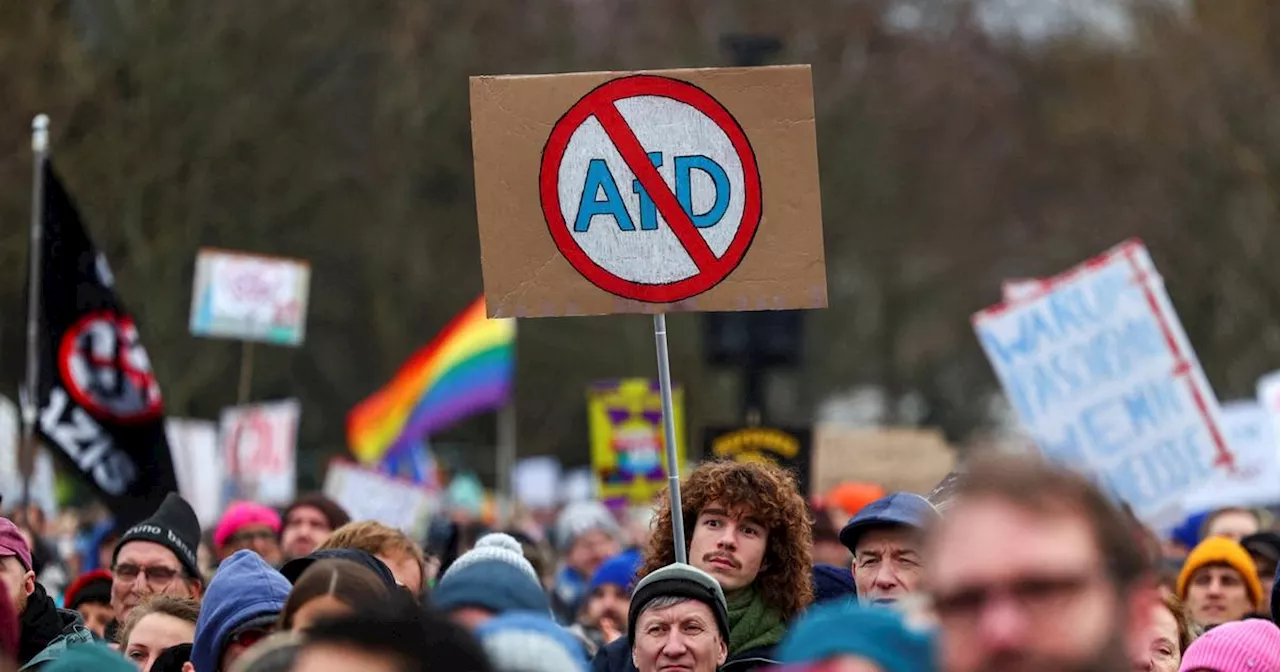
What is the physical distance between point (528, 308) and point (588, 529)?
7660mm

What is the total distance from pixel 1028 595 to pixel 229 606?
2346mm

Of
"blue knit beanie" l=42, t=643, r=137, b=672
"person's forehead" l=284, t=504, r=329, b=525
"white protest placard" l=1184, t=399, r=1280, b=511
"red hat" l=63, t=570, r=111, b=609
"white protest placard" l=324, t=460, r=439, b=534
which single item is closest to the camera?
"blue knit beanie" l=42, t=643, r=137, b=672

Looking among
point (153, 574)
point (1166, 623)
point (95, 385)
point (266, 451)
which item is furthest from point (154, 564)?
point (266, 451)

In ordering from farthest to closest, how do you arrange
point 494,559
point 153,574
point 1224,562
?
point 1224,562, point 153,574, point 494,559

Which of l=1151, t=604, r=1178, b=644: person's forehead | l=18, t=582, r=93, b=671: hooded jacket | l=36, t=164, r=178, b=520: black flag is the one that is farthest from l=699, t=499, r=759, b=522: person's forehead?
l=36, t=164, r=178, b=520: black flag

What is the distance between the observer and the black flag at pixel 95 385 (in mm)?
9312

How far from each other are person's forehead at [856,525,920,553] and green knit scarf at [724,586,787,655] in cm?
29

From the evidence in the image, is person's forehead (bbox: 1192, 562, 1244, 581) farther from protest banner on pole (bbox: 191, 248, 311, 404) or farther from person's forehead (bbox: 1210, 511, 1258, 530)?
protest banner on pole (bbox: 191, 248, 311, 404)

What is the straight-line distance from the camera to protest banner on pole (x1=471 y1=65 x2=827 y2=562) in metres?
5.70

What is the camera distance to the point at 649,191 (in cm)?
570

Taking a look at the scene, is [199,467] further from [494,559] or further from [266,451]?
[494,559]

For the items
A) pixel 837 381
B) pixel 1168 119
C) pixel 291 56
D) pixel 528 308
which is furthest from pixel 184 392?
pixel 528 308

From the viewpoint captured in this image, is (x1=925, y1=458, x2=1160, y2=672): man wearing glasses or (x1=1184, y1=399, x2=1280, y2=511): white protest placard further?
(x1=1184, y1=399, x2=1280, y2=511): white protest placard

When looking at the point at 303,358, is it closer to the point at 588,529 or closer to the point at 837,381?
the point at 837,381
